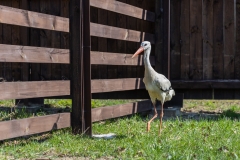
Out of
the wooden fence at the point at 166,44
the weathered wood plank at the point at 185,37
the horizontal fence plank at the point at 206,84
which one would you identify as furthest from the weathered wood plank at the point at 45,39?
the weathered wood plank at the point at 185,37

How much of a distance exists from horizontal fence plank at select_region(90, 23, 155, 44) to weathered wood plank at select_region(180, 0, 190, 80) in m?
0.60

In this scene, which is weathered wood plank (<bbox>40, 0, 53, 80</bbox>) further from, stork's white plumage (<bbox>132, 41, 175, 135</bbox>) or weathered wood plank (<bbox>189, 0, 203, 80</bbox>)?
stork's white plumage (<bbox>132, 41, 175, 135</bbox>)

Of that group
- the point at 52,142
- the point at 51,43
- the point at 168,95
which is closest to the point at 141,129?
the point at 168,95

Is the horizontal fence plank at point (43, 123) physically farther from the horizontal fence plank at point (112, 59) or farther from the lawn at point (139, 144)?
the horizontal fence plank at point (112, 59)

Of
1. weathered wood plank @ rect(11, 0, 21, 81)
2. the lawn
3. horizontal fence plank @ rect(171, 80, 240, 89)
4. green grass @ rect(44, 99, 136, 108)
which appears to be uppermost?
weathered wood plank @ rect(11, 0, 21, 81)

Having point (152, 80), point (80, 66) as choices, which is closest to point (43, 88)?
point (80, 66)

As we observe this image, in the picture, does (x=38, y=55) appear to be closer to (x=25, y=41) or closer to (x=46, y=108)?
(x=46, y=108)

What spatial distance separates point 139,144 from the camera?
206 inches

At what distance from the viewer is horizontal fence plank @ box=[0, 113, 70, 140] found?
502 centimetres

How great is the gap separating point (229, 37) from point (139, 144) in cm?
423

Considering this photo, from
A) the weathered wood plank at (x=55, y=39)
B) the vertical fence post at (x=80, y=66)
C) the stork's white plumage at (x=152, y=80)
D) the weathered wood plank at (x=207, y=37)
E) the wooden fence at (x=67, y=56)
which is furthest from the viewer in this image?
the weathered wood plank at (x=55, y=39)

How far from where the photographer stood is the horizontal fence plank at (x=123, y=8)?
267 inches

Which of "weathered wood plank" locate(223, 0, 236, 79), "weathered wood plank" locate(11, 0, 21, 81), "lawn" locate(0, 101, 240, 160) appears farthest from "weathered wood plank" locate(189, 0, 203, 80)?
"weathered wood plank" locate(11, 0, 21, 81)

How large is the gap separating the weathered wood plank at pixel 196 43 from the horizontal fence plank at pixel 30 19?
3443 mm
